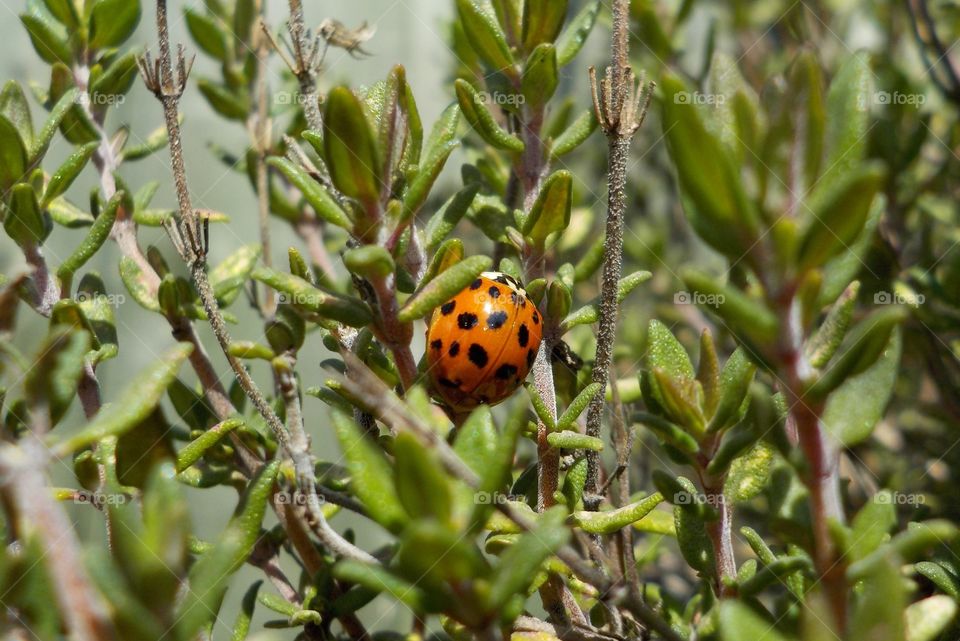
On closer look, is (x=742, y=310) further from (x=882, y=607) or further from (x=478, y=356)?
(x=478, y=356)

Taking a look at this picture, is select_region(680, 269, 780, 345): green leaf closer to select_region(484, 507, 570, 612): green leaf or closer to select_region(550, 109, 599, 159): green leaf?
select_region(484, 507, 570, 612): green leaf

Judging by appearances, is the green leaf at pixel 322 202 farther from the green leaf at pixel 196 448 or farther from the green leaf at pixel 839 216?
the green leaf at pixel 839 216

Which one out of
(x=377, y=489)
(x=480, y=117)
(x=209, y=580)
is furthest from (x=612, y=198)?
(x=209, y=580)

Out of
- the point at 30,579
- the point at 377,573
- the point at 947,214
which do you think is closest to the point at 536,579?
the point at 377,573

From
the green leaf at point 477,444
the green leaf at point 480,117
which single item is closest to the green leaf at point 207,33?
the green leaf at point 480,117

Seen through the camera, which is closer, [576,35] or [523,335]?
[523,335]

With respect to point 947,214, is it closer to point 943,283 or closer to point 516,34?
point 943,283
